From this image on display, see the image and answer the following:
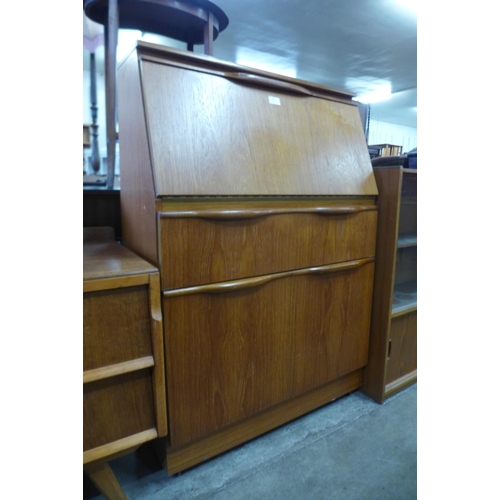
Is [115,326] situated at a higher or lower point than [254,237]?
lower

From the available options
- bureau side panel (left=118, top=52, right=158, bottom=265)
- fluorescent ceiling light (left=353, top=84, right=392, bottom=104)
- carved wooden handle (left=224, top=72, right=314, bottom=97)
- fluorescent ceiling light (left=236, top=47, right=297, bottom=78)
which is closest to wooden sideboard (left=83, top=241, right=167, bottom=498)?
bureau side panel (left=118, top=52, right=158, bottom=265)

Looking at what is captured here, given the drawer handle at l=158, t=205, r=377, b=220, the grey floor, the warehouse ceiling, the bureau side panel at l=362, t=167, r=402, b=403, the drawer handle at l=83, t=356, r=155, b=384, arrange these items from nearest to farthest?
1. the drawer handle at l=83, t=356, r=155, b=384
2. the drawer handle at l=158, t=205, r=377, b=220
3. the grey floor
4. the bureau side panel at l=362, t=167, r=402, b=403
5. the warehouse ceiling

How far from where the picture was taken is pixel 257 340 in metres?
1.19

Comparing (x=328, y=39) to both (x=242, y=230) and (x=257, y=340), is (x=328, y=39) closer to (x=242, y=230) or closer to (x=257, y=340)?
(x=242, y=230)

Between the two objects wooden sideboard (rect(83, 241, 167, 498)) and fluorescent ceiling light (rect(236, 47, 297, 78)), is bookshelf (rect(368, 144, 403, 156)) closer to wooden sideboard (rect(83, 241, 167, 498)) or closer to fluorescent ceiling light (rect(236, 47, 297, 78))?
wooden sideboard (rect(83, 241, 167, 498))

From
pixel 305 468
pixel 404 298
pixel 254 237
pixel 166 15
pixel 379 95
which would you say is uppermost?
pixel 379 95

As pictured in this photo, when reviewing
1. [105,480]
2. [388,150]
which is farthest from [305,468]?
[388,150]

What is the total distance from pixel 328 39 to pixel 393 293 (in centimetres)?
275

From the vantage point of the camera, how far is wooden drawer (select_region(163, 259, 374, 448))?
1036 mm

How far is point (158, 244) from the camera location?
37.5 inches

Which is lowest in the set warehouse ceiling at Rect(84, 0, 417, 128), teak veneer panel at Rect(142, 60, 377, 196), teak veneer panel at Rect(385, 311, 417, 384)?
teak veneer panel at Rect(385, 311, 417, 384)
